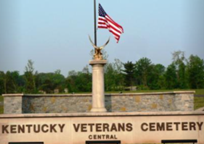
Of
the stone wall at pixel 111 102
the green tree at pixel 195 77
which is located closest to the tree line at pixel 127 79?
the green tree at pixel 195 77

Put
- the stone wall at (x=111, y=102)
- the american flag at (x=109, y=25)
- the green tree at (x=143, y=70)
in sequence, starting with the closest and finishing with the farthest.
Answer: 1. the american flag at (x=109, y=25)
2. the stone wall at (x=111, y=102)
3. the green tree at (x=143, y=70)

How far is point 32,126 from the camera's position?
15.3 meters

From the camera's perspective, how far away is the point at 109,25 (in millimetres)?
20547

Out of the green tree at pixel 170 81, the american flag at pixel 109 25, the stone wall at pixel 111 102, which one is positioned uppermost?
the american flag at pixel 109 25

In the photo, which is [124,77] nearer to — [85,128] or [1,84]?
[1,84]

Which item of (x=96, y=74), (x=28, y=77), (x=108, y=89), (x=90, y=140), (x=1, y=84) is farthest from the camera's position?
(x=1, y=84)

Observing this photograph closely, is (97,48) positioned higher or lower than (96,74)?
higher

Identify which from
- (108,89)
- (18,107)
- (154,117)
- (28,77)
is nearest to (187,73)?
(108,89)

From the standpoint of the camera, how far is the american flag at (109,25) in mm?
20391

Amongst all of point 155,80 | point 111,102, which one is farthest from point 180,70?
point 111,102

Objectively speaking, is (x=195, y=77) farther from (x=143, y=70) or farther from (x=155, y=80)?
(x=143, y=70)

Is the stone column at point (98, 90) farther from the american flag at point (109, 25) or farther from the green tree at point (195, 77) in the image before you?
the green tree at point (195, 77)

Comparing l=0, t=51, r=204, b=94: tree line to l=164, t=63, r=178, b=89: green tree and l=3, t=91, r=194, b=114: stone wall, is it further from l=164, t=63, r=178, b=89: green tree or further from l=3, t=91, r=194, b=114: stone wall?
l=3, t=91, r=194, b=114: stone wall

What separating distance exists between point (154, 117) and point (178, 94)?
10143mm
